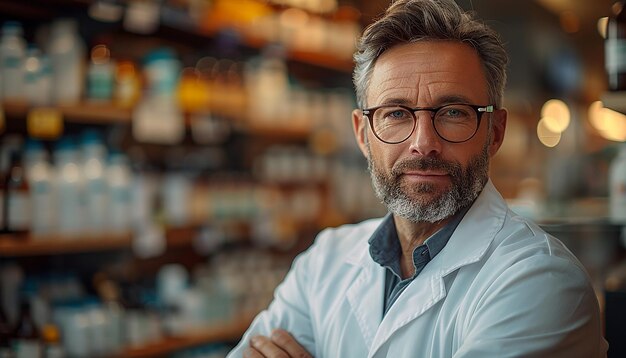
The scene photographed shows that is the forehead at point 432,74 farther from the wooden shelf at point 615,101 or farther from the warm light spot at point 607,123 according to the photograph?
the warm light spot at point 607,123

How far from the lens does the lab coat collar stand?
1462 millimetres

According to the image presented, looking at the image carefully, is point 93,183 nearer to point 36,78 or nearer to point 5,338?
point 36,78

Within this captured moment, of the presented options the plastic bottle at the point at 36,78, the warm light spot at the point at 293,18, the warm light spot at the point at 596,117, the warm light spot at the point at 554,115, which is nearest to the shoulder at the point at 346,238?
the plastic bottle at the point at 36,78

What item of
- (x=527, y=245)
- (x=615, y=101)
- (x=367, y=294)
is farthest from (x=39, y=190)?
(x=615, y=101)

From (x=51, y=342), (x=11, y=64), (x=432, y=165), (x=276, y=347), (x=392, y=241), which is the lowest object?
(x=51, y=342)

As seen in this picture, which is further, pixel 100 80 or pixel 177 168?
pixel 177 168

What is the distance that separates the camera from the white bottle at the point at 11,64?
2494 mm

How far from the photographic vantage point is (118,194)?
2885 mm

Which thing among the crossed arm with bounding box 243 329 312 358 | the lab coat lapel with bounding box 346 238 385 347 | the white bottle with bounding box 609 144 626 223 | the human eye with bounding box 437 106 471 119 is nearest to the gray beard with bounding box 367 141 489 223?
the human eye with bounding box 437 106 471 119

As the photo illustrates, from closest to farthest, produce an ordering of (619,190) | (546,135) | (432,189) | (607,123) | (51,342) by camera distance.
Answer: (432,189) → (619,190) → (51,342) → (546,135) → (607,123)

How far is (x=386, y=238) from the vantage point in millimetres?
1717

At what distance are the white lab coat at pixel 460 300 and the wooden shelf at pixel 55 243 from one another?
44.2 inches

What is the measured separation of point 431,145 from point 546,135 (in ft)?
23.2

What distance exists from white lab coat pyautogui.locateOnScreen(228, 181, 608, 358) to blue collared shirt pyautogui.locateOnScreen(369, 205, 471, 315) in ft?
0.09
